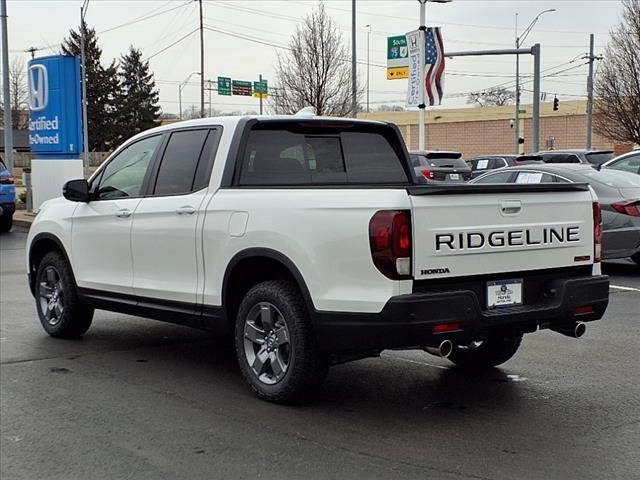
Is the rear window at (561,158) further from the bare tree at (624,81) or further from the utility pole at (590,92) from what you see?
the utility pole at (590,92)

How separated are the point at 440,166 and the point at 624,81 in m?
15.9

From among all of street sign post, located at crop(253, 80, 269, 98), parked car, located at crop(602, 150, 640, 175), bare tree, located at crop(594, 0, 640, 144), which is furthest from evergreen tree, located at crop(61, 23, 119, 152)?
parked car, located at crop(602, 150, 640, 175)

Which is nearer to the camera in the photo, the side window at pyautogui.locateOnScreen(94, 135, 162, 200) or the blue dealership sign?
the side window at pyautogui.locateOnScreen(94, 135, 162, 200)

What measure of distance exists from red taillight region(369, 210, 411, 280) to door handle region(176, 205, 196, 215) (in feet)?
5.67

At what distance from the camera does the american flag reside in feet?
81.0

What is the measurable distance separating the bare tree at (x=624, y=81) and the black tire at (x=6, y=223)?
24.4 meters

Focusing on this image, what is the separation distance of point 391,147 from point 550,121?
196 ft

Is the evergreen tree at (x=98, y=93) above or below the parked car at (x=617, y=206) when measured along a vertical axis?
above

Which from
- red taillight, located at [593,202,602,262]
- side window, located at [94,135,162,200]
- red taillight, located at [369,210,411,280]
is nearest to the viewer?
red taillight, located at [369,210,411,280]

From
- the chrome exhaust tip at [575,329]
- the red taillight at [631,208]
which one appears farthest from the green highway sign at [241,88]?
the chrome exhaust tip at [575,329]

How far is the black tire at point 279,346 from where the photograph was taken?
520 centimetres

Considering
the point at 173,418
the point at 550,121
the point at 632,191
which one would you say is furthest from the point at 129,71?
the point at 173,418

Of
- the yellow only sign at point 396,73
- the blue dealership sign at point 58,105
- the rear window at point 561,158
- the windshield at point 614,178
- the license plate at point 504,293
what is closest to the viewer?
the license plate at point 504,293

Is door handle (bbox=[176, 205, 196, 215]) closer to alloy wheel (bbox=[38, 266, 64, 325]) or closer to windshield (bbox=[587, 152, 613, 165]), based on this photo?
alloy wheel (bbox=[38, 266, 64, 325])
